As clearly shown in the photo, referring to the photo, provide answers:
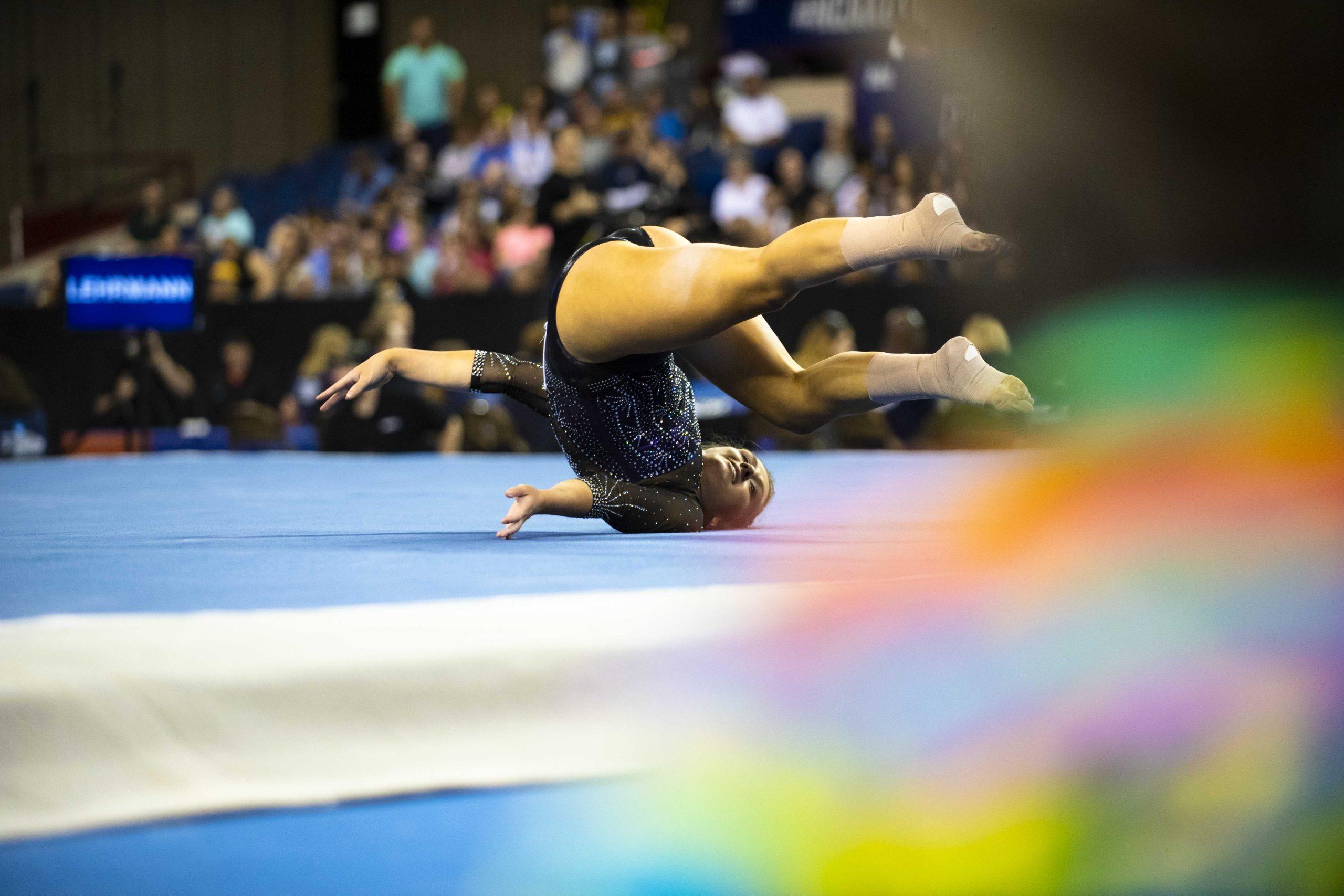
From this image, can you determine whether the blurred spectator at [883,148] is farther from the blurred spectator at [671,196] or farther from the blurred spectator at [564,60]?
the blurred spectator at [564,60]

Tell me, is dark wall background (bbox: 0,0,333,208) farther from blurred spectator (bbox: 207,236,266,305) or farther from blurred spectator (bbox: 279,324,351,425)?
blurred spectator (bbox: 279,324,351,425)

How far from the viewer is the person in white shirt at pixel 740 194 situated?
7398mm

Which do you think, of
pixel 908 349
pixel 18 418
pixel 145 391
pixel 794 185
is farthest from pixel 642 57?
pixel 18 418

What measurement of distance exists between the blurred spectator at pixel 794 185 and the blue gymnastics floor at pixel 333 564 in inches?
129

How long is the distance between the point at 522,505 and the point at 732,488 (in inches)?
21.1

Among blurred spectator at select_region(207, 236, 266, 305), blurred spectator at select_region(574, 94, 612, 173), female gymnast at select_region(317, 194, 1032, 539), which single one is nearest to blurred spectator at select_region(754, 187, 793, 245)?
blurred spectator at select_region(574, 94, 612, 173)

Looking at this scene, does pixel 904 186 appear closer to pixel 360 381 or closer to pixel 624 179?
pixel 624 179

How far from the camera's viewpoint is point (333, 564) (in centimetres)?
197

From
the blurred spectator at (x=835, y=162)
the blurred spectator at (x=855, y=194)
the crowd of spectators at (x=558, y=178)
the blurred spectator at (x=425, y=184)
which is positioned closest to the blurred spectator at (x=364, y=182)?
the crowd of spectators at (x=558, y=178)

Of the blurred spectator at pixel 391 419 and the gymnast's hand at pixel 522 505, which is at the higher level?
the gymnast's hand at pixel 522 505

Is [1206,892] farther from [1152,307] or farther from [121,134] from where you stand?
[121,134]

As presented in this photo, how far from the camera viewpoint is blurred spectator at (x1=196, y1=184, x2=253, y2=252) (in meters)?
A: 9.20

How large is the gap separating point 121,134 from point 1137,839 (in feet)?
40.2

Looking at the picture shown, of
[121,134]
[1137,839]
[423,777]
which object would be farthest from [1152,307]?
[121,134]
